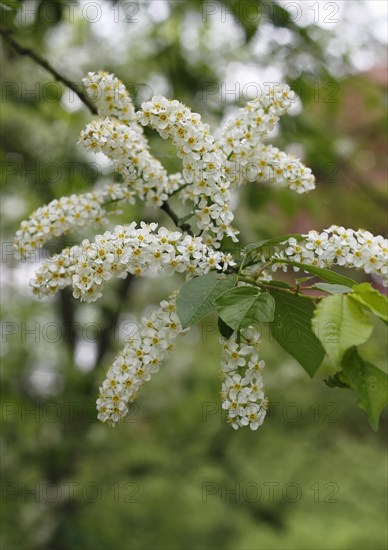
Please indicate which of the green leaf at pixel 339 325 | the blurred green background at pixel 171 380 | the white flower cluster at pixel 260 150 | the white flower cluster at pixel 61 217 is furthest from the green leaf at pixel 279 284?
the blurred green background at pixel 171 380

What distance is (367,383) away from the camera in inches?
36.1

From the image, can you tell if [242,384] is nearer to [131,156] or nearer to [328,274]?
[328,274]

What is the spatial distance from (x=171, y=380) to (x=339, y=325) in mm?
3763

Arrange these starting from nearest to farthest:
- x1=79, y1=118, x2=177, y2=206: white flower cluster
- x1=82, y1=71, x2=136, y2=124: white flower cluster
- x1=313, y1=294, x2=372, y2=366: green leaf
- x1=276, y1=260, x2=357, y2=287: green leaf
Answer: x1=313, y1=294, x2=372, y2=366: green leaf
x1=276, y1=260, x2=357, y2=287: green leaf
x1=79, y1=118, x2=177, y2=206: white flower cluster
x1=82, y1=71, x2=136, y2=124: white flower cluster

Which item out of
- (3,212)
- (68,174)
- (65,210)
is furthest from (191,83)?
(3,212)

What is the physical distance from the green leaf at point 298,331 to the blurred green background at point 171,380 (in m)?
1.62

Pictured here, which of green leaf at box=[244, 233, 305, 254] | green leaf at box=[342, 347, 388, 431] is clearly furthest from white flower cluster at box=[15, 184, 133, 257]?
green leaf at box=[342, 347, 388, 431]

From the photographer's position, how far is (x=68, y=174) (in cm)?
299

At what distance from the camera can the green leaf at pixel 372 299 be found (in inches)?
36.0

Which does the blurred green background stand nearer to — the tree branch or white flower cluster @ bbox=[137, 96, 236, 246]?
the tree branch

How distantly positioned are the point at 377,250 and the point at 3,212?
12.0 ft

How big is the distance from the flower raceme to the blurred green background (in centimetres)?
131

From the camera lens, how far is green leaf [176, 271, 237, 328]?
0.95m

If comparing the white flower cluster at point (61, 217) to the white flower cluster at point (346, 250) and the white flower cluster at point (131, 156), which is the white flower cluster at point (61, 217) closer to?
the white flower cluster at point (131, 156)
